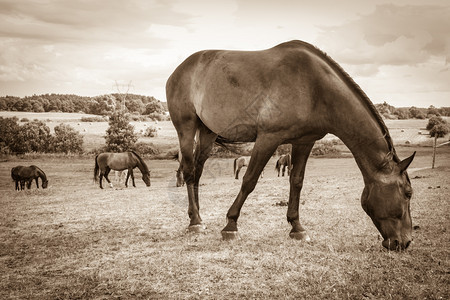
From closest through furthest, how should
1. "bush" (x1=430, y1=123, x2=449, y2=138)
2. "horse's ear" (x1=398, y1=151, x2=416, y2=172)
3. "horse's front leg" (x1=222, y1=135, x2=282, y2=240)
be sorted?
"horse's ear" (x1=398, y1=151, x2=416, y2=172) < "horse's front leg" (x1=222, y1=135, x2=282, y2=240) < "bush" (x1=430, y1=123, x2=449, y2=138)

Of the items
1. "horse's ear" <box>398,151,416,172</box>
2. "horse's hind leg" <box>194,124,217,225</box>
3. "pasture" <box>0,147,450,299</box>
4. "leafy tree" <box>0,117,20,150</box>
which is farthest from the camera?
"leafy tree" <box>0,117,20,150</box>

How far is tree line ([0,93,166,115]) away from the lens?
49.1 meters

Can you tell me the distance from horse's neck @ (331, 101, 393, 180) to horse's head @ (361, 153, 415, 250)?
0.19 m

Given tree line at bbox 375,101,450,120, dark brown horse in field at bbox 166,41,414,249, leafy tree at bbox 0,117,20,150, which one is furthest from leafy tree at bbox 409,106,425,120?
leafy tree at bbox 0,117,20,150

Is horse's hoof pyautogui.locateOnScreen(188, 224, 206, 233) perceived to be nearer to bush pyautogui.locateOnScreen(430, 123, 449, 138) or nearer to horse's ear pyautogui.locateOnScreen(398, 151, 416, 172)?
horse's ear pyautogui.locateOnScreen(398, 151, 416, 172)

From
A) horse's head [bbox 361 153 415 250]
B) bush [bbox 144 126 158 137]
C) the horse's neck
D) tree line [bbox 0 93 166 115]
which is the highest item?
tree line [bbox 0 93 166 115]

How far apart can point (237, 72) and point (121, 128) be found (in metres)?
42.3

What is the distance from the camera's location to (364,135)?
17.0 feet

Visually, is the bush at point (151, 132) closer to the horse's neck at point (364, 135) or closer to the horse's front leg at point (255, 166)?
the horse's front leg at point (255, 166)

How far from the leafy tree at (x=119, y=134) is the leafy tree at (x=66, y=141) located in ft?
15.2

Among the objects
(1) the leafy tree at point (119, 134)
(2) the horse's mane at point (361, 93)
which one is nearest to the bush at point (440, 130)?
(2) the horse's mane at point (361, 93)

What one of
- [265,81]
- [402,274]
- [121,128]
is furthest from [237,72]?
[121,128]

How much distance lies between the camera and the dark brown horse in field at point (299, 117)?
5.02m

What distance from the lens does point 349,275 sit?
4207 millimetres
